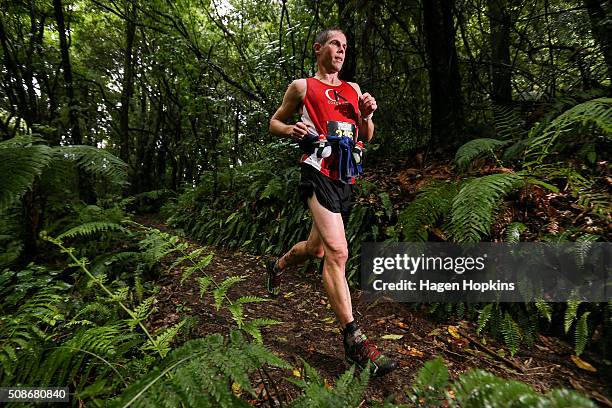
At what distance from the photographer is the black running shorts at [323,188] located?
2.49m

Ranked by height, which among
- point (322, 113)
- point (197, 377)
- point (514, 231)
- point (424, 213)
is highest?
point (322, 113)

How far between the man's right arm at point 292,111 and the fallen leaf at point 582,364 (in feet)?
8.39

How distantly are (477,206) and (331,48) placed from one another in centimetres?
171

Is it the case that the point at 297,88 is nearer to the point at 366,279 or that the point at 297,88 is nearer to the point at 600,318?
the point at 366,279

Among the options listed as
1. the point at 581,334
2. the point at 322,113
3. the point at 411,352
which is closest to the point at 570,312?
the point at 581,334

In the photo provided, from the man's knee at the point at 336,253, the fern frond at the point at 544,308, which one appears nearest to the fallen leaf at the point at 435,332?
the fern frond at the point at 544,308

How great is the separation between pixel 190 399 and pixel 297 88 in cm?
217

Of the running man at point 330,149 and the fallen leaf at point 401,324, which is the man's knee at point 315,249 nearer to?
the running man at point 330,149

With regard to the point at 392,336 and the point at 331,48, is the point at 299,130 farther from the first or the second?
the point at 392,336

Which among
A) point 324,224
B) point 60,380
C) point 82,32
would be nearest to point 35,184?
point 60,380

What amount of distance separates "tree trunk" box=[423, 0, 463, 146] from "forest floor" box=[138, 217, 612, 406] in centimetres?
298

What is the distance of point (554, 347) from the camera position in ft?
8.16

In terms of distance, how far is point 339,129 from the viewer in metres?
2.53

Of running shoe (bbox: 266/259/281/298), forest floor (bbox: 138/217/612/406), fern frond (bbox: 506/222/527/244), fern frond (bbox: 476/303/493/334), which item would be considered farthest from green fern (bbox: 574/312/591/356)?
running shoe (bbox: 266/259/281/298)
